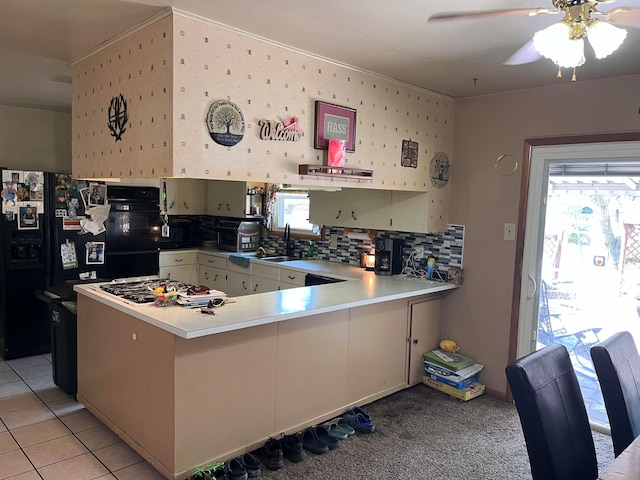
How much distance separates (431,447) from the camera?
289 centimetres

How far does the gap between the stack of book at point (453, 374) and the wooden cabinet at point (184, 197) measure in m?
3.51

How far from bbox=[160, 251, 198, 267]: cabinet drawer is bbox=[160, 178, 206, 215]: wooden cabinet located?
0.55 metres

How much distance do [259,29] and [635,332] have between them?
9.96 ft

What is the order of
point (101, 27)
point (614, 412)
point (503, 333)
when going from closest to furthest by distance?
point (614, 412) < point (101, 27) < point (503, 333)

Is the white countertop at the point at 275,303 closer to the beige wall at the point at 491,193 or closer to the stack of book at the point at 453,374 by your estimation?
the beige wall at the point at 491,193

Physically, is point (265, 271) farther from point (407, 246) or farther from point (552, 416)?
point (552, 416)

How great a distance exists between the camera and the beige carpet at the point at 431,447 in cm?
262

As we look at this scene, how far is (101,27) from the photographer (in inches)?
97.1

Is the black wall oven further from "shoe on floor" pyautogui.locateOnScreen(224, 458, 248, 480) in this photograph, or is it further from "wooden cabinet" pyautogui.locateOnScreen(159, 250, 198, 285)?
"shoe on floor" pyautogui.locateOnScreen(224, 458, 248, 480)

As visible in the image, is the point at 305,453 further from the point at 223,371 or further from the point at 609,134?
the point at 609,134

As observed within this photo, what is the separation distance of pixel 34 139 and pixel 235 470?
13.5 feet

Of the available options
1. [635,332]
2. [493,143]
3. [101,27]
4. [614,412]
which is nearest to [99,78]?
[101,27]

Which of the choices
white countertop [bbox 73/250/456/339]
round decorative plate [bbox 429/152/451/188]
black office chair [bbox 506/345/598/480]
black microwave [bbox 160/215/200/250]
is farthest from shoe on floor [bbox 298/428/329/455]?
black microwave [bbox 160/215/200/250]

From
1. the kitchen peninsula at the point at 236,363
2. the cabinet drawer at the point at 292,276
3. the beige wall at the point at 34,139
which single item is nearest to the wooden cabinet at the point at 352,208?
the cabinet drawer at the point at 292,276
